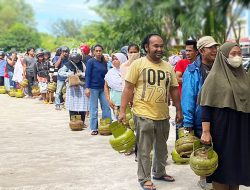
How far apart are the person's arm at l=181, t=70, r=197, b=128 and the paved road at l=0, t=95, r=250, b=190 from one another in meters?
0.91

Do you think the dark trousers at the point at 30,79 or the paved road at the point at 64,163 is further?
the dark trousers at the point at 30,79

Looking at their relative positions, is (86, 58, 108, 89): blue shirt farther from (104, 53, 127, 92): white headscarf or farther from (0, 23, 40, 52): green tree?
(0, 23, 40, 52): green tree

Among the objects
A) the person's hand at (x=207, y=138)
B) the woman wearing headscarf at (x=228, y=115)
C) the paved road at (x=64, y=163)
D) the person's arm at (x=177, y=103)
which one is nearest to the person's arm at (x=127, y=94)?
the person's arm at (x=177, y=103)

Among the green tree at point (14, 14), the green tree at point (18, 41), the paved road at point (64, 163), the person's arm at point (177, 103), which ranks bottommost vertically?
the paved road at point (64, 163)

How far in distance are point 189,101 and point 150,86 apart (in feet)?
1.48

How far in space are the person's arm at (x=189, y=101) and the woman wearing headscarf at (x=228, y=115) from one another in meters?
0.64

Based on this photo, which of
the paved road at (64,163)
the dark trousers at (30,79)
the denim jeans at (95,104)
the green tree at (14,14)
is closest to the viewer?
the paved road at (64,163)

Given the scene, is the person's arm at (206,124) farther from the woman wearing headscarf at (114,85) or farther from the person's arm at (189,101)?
the woman wearing headscarf at (114,85)

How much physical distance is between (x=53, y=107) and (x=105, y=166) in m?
7.28

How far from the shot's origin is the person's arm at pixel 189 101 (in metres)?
4.19

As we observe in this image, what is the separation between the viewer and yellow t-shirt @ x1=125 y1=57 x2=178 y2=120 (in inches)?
173

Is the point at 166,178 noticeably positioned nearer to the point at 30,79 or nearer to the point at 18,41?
the point at 30,79

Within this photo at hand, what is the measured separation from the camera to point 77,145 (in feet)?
23.4

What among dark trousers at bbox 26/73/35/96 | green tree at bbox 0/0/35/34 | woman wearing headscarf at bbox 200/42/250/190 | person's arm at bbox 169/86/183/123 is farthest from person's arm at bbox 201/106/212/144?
green tree at bbox 0/0/35/34
